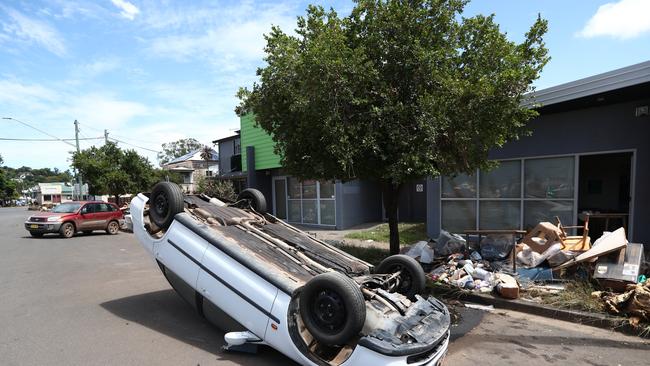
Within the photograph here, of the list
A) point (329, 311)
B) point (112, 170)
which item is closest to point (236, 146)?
point (112, 170)

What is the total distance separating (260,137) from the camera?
1945 centimetres

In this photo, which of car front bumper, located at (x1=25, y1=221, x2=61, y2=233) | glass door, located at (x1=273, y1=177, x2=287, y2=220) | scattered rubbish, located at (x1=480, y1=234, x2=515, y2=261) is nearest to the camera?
scattered rubbish, located at (x1=480, y1=234, x2=515, y2=261)

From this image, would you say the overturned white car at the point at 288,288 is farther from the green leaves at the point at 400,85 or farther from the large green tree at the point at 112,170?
the large green tree at the point at 112,170

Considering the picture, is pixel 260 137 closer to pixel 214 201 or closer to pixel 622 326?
pixel 214 201

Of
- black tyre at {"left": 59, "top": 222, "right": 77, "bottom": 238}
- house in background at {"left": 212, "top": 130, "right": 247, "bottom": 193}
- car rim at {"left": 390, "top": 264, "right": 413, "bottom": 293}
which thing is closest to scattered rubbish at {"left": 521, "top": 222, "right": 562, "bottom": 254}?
car rim at {"left": 390, "top": 264, "right": 413, "bottom": 293}

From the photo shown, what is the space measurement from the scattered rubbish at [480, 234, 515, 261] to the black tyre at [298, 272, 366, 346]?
5.65 meters

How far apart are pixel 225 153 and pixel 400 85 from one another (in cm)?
2071

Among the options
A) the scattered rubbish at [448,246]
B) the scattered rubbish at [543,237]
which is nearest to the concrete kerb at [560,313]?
the scattered rubbish at [448,246]

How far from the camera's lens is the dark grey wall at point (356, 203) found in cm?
1606

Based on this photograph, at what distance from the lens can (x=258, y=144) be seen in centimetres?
1959

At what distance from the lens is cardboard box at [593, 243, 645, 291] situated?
592 cm

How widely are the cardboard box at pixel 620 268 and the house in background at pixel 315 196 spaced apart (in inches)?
384

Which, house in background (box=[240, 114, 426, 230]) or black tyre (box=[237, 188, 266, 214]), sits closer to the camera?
black tyre (box=[237, 188, 266, 214])

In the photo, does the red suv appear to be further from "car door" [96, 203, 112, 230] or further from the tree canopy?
the tree canopy
